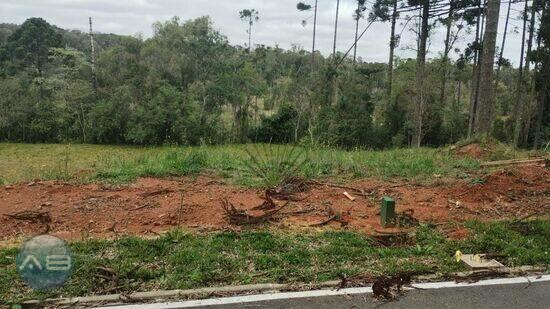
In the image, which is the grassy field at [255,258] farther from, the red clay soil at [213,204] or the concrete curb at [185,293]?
the red clay soil at [213,204]

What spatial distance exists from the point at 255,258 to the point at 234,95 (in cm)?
3101

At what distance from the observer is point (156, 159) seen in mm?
8773

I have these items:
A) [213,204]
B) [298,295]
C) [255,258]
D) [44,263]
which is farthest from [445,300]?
[44,263]

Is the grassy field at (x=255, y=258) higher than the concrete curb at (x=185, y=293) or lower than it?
higher

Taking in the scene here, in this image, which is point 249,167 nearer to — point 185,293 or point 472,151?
point 185,293

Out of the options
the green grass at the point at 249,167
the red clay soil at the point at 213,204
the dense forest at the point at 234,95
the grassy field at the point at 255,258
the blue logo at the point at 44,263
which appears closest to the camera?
the blue logo at the point at 44,263

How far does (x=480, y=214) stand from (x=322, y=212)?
6.48ft

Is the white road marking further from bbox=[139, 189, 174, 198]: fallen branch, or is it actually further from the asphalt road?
bbox=[139, 189, 174, 198]: fallen branch

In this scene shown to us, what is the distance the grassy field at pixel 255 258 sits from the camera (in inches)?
144

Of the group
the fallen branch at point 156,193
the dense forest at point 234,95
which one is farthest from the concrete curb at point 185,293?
the dense forest at point 234,95

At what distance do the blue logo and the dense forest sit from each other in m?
23.0

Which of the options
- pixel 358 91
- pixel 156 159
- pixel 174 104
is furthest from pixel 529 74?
pixel 156 159

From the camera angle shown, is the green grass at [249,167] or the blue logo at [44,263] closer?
the blue logo at [44,263]

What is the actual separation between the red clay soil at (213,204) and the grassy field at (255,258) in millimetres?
348
